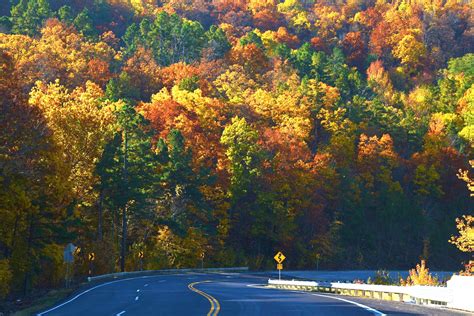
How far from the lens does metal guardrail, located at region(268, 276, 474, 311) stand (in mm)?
25375

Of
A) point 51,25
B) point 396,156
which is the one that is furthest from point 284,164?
point 51,25

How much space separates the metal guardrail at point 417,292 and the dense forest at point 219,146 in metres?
17.0

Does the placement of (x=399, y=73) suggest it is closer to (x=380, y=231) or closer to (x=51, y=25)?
(x=380, y=231)

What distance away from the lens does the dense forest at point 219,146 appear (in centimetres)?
5153

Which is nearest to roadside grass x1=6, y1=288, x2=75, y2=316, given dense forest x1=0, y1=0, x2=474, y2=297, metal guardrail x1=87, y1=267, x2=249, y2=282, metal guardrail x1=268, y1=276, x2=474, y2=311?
dense forest x1=0, y1=0, x2=474, y2=297

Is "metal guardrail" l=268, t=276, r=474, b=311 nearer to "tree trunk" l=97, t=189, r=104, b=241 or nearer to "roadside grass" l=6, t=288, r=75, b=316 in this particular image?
"roadside grass" l=6, t=288, r=75, b=316

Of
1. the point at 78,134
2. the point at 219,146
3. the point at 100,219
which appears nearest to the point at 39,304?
the point at 100,219

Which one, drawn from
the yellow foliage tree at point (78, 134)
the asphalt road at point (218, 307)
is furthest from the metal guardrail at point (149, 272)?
the asphalt road at point (218, 307)

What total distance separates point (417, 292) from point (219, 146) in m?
60.6

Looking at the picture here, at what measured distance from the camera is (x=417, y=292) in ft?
97.4

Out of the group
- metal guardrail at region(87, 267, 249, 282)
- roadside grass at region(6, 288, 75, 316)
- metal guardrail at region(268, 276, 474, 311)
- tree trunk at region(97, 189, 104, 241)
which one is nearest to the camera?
metal guardrail at region(268, 276, 474, 311)

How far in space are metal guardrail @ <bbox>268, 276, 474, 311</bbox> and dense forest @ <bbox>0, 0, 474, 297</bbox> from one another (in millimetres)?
17007

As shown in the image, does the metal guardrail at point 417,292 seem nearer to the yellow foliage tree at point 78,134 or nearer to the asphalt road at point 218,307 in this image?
the asphalt road at point 218,307

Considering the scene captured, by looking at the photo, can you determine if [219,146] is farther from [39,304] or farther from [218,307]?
[218,307]
